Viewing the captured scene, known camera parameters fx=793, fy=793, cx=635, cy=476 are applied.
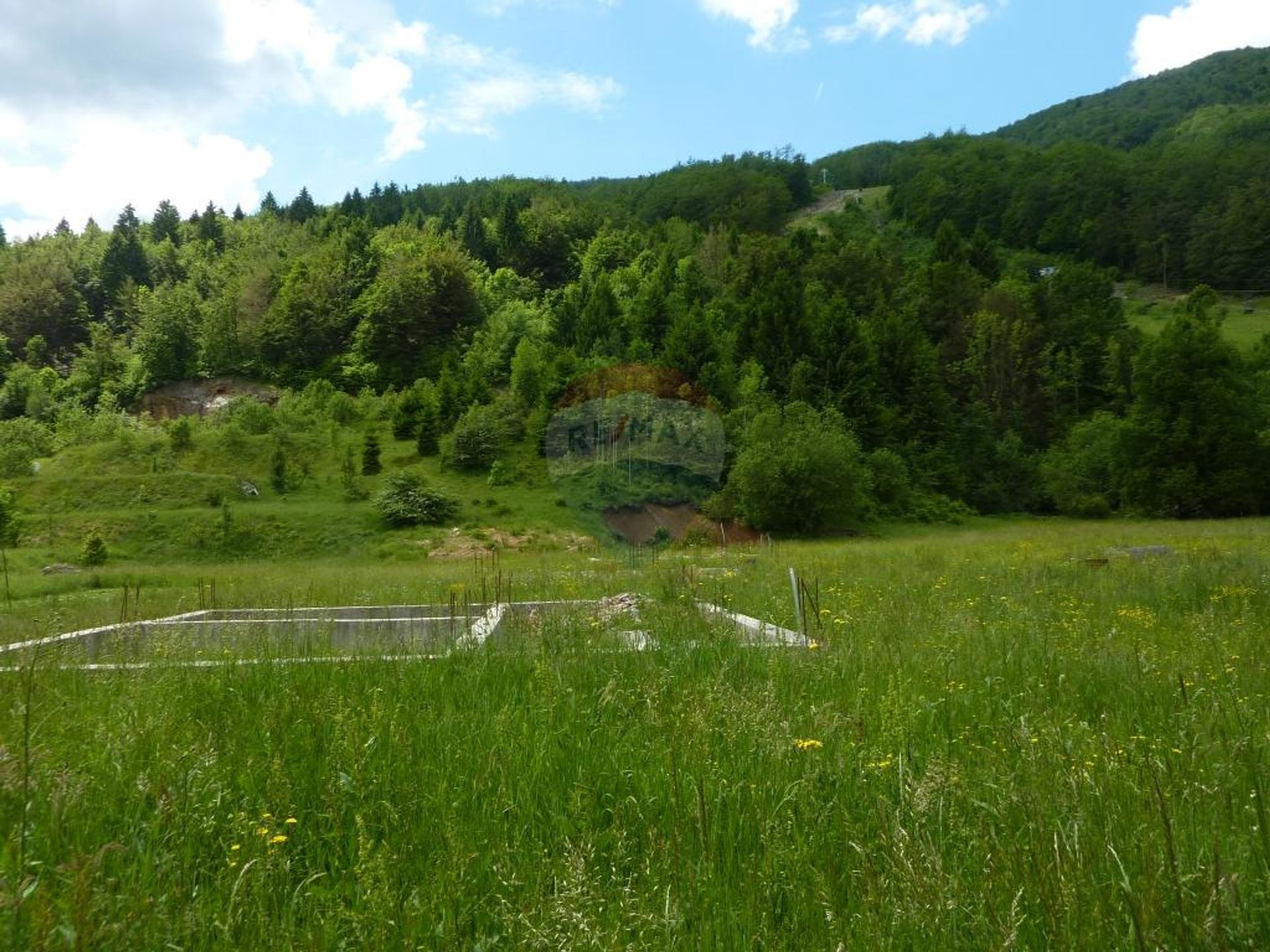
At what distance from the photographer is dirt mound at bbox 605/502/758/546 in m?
39.5

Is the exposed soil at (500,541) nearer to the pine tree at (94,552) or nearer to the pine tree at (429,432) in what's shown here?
the pine tree at (94,552)

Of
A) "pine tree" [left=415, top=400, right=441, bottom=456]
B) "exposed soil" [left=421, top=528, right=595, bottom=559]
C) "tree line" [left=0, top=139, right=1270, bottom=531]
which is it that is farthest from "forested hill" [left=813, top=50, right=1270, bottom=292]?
"exposed soil" [left=421, top=528, right=595, bottom=559]

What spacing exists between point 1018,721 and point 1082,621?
12.2 feet

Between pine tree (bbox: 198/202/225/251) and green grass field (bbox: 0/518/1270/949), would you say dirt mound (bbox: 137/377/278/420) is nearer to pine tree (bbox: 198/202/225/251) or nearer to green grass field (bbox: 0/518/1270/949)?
pine tree (bbox: 198/202/225/251)

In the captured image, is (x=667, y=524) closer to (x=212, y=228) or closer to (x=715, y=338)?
(x=715, y=338)

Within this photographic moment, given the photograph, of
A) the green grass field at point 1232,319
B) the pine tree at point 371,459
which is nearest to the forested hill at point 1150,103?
the green grass field at point 1232,319

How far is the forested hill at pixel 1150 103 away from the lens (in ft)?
440

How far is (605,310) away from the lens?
73.5 meters

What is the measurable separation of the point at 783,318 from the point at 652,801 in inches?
2606

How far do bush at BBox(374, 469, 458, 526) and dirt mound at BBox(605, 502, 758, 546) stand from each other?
8.46m

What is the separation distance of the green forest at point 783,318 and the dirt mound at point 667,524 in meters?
0.93

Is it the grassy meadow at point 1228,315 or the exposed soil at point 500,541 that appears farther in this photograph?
the grassy meadow at point 1228,315

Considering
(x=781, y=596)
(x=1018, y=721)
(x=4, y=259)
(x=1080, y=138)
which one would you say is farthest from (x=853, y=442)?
(x=1080, y=138)

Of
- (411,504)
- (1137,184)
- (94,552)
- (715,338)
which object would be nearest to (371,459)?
(411,504)
